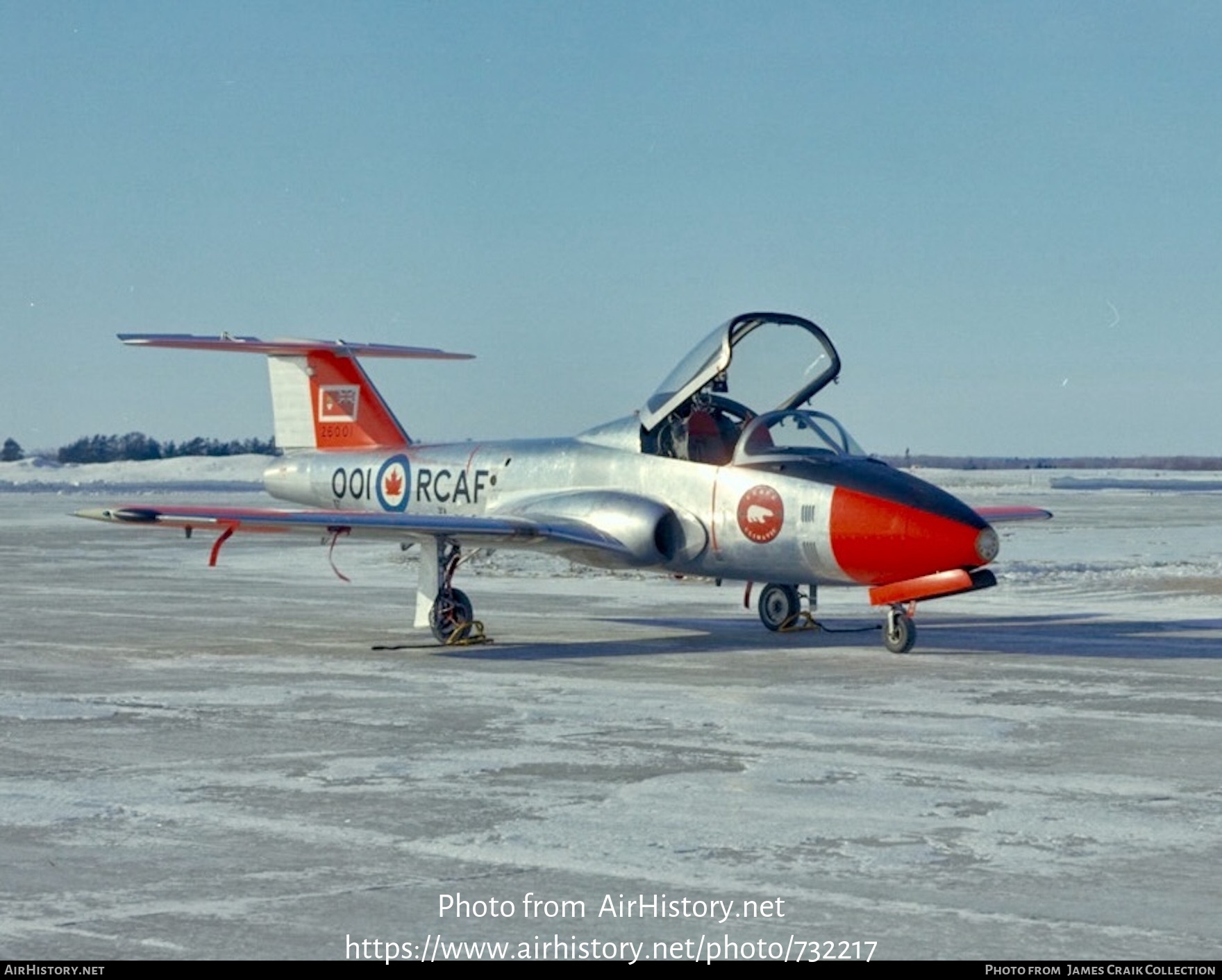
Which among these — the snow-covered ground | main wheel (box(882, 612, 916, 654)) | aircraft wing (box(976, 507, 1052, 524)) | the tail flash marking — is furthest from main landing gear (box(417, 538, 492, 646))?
the snow-covered ground

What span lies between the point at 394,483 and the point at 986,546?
7.87m

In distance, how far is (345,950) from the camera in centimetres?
588

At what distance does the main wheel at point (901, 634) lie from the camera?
53.2 feet

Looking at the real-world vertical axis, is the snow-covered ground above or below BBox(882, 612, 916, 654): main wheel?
above

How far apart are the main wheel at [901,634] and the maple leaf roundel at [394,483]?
21.4 feet

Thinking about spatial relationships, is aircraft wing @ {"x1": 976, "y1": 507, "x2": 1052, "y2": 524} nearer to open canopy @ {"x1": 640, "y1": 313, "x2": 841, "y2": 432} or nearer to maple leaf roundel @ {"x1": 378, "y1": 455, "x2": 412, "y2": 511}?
open canopy @ {"x1": 640, "y1": 313, "x2": 841, "y2": 432}

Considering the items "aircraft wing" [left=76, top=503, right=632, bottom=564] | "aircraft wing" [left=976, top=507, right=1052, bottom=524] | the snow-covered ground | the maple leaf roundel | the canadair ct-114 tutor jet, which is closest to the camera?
the canadair ct-114 tutor jet

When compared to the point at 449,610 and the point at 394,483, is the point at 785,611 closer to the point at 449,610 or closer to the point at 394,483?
the point at 449,610

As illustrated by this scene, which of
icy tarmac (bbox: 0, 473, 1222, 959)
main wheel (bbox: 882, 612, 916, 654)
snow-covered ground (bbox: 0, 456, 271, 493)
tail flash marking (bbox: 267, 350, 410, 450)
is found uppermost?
snow-covered ground (bbox: 0, 456, 271, 493)

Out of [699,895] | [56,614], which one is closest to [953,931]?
[699,895]

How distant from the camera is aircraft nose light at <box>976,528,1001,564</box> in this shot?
15258 millimetres

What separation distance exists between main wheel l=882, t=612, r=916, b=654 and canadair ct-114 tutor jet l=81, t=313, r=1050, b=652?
17 mm
